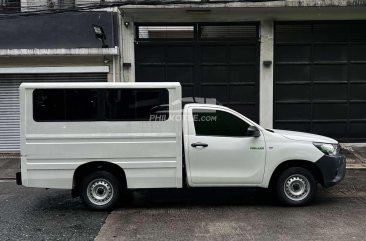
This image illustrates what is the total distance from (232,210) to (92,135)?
102 inches

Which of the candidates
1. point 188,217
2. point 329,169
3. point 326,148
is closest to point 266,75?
point 326,148

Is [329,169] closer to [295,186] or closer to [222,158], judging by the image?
[295,186]

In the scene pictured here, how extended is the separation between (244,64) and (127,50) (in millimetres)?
3464

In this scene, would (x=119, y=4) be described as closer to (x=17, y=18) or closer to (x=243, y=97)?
(x=17, y=18)

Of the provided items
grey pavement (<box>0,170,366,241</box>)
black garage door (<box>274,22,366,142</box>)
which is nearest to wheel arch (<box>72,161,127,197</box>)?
grey pavement (<box>0,170,366,241</box>)

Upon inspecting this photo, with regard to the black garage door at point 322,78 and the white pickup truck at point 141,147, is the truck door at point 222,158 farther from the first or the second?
the black garage door at point 322,78

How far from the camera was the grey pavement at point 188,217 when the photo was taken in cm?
643

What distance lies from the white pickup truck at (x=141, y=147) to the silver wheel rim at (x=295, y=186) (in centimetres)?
2

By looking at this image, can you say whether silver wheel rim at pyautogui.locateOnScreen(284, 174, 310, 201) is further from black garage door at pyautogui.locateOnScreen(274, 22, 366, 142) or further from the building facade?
black garage door at pyautogui.locateOnScreen(274, 22, 366, 142)

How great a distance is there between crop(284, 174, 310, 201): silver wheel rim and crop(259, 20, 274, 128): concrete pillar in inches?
246

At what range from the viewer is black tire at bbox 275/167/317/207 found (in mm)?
7758

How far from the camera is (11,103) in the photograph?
14188 millimetres

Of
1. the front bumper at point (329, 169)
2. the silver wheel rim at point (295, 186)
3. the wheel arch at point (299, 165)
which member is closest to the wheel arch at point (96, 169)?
the wheel arch at point (299, 165)

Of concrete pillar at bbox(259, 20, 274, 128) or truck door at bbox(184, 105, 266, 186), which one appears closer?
truck door at bbox(184, 105, 266, 186)
